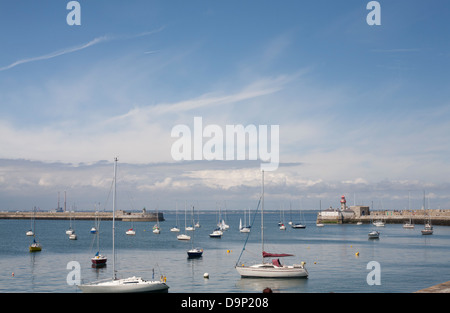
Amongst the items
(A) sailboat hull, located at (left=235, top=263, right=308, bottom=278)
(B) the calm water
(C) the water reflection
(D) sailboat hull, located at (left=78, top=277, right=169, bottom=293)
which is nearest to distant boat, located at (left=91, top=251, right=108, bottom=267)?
(B) the calm water

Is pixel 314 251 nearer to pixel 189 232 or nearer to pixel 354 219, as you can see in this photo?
pixel 189 232

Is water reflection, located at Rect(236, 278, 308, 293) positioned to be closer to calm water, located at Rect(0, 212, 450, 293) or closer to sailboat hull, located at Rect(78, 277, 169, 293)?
calm water, located at Rect(0, 212, 450, 293)

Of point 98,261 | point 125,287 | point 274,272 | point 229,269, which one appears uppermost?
point 125,287

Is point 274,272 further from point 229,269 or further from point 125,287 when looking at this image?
point 125,287

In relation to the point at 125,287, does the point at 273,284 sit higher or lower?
lower

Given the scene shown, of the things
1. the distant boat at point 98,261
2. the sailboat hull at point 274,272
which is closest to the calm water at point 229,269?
the sailboat hull at point 274,272

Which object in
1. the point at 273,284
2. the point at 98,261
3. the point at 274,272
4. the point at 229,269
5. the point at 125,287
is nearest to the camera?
the point at 125,287

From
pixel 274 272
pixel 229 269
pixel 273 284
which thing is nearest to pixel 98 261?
pixel 229 269

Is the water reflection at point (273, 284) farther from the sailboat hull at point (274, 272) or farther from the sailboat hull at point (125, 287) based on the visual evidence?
the sailboat hull at point (125, 287)

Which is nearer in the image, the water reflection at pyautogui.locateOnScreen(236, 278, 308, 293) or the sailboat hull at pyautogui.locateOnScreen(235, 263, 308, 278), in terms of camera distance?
the water reflection at pyautogui.locateOnScreen(236, 278, 308, 293)

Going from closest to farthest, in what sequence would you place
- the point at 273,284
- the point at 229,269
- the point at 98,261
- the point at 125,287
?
the point at 125,287, the point at 273,284, the point at 229,269, the point at 98,261

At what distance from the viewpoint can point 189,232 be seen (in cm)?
14788

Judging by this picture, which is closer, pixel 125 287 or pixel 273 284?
pixel 125 287
